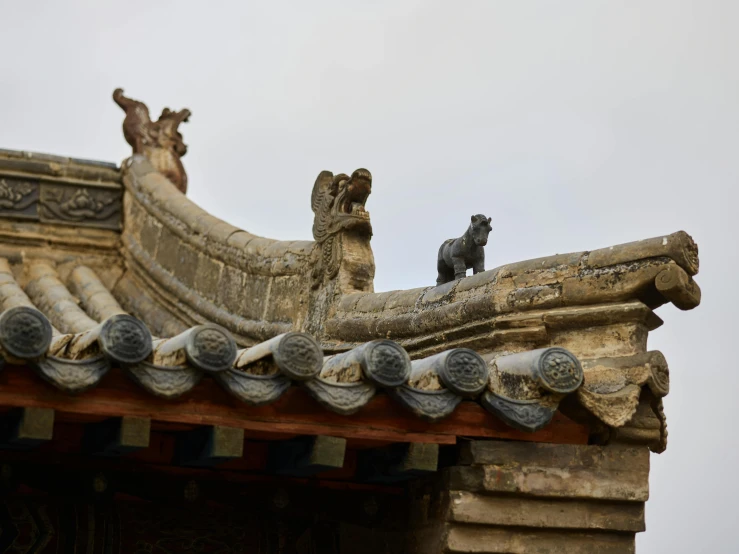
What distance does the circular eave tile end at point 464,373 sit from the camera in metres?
4.45

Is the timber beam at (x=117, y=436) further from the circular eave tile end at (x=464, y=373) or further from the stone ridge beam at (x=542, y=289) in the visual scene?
the stone ridge beam at (x=542, y=289)

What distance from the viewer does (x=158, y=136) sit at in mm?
10188

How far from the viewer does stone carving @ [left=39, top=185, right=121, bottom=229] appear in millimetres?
9445

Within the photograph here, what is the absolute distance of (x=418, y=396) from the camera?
4441 mm

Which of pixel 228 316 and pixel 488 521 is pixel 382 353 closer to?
pixel 488 521

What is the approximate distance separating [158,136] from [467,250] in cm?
426

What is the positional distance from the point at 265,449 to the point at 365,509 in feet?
1.89

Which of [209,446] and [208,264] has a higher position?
[208,264]

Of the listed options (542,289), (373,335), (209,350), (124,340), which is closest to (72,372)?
Result: (124,340)

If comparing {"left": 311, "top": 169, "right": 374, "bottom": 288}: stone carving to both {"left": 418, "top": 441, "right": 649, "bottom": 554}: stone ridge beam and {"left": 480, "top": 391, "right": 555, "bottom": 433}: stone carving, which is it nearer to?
{"left": 418, "top": 441, "right": 649, "bottom": 554}: stone ridge beam

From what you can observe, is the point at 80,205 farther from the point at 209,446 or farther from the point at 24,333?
the point at 24,333

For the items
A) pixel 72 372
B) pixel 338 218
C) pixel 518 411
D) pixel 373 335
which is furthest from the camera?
pixel 338 218

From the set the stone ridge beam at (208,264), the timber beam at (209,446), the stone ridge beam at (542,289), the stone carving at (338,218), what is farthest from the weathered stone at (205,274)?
the timber beam at (209,446)

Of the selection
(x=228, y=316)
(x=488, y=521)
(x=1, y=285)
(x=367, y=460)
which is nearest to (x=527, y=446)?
(x=488, y=521)
